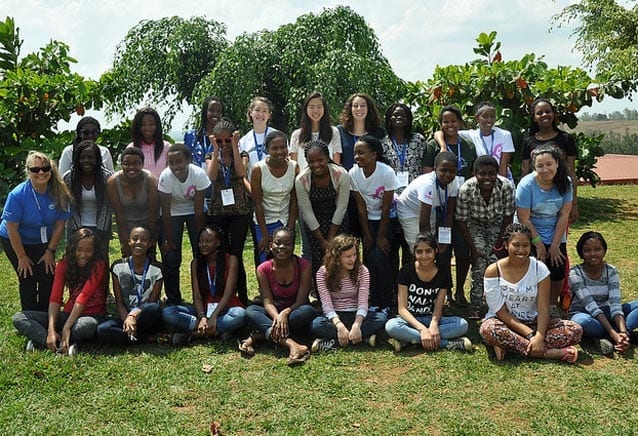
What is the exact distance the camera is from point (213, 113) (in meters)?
5.54

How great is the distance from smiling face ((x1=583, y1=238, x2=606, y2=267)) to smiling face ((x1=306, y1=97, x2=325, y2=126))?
2.39 meters

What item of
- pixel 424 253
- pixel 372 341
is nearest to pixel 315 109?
pixel 424 253

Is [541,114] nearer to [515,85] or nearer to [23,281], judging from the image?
[515,85]

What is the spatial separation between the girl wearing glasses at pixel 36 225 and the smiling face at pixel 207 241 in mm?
1065

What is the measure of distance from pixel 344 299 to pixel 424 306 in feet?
1.93

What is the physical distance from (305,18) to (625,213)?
6.72m

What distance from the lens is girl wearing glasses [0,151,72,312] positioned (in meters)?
4.57

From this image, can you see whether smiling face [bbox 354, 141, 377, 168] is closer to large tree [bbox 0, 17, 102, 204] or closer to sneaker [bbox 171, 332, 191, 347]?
sneaker [bbox 171, 332, 191, 347]

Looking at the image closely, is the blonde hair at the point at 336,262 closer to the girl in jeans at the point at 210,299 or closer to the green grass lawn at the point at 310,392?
the green grass lawn at the point at 310,392

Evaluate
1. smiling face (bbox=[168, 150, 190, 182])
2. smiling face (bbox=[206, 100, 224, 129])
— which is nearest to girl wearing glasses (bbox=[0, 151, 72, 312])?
smiling face (bbox=[168, 150, 190, 182])

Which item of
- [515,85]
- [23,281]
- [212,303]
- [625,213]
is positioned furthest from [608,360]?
[625,213]

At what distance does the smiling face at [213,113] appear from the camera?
218 inches

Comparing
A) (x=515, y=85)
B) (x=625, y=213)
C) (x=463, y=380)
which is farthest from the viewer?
(x=625, y=213)

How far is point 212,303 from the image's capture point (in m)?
4.64
